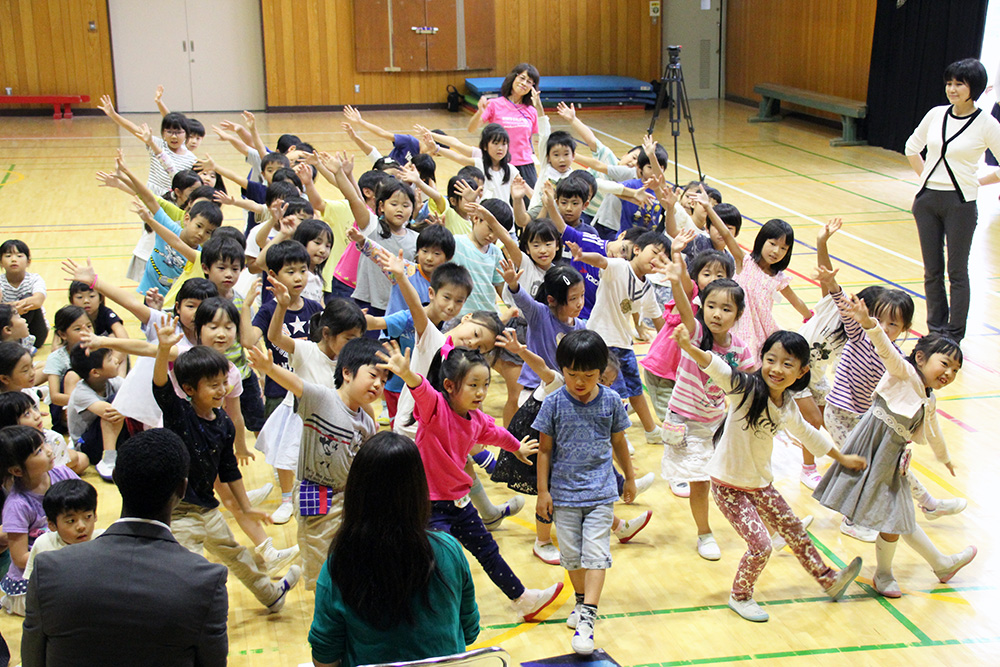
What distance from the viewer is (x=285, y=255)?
5.04 meters

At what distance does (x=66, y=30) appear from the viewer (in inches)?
722

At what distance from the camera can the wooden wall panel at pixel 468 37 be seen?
19.2 metres

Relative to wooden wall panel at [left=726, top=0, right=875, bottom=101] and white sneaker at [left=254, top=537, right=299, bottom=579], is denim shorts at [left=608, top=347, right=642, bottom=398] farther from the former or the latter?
wooden wall panel at [left=726, top=0, right=875, bottom=101]

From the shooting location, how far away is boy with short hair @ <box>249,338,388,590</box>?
375 cm

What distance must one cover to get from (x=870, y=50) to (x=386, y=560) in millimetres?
16020

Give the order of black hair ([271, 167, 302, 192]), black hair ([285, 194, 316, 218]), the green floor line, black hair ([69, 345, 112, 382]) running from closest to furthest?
black hair ([69, 345, 112, 382]), black hair ([285, 194, 316, 218]), black hair ([271, 167, 302, 192]), the green floor line

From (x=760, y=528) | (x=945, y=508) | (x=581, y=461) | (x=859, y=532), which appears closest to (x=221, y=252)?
(x=581, y=461)

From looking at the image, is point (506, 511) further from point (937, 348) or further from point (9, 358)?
point (9, 358)

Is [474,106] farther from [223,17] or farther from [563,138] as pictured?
[563,138]

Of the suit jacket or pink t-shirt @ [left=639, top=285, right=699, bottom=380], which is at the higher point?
the suit jacket

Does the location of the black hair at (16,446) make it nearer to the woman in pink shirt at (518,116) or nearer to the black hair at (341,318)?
the black hair at (341,318)

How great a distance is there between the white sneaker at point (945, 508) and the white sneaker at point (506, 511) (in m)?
1.97

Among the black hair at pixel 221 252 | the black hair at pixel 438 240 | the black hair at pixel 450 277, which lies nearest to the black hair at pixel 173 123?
the black hair at pixel 221 252

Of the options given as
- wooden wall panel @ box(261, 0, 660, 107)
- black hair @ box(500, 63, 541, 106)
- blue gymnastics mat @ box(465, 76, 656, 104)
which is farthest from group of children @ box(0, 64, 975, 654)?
wooden wall panel @ box(261, 0, 660, 107)
